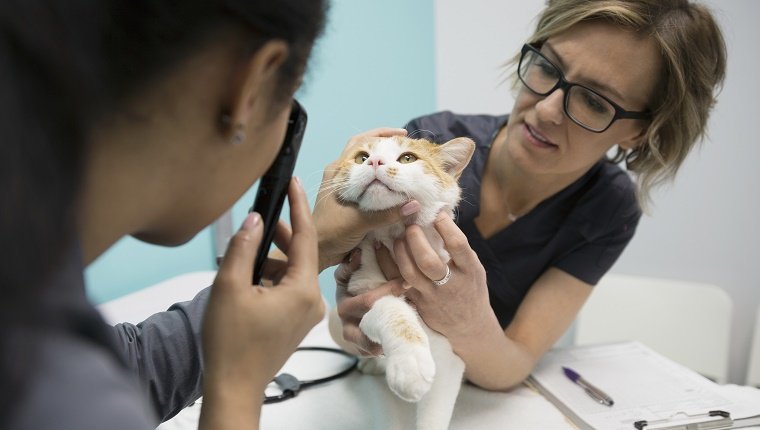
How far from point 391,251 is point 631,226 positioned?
2.04ft

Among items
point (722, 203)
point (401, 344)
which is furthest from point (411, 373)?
point (722, 203)

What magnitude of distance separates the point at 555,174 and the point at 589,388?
1.35 ft

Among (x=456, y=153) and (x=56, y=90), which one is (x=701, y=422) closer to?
(x=456, y=153)

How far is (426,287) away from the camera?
2.69 feet

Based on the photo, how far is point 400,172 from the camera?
821mm

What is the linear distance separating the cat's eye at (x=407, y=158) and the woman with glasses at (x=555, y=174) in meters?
0.12

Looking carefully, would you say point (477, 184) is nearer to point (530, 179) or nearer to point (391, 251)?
point (530, 179)

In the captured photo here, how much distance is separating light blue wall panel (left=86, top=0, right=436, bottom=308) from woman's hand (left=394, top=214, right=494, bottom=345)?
0.39m

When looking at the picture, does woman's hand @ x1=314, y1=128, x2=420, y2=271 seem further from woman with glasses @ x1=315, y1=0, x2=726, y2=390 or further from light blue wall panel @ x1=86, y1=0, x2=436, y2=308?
light blue wall panel @ x1=86, y1=0, x2=436, y2=308

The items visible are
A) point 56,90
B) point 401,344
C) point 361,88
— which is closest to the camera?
point 56,90

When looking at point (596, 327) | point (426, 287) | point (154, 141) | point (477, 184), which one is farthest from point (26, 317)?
point (596, 327)

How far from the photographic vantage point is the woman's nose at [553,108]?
928mm

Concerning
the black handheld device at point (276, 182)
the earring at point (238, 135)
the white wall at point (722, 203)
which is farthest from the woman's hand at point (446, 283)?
the white wall at point (722, 203)

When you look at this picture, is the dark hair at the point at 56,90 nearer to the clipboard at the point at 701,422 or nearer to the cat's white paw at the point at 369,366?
the cat's white paw at the point at 369,366
